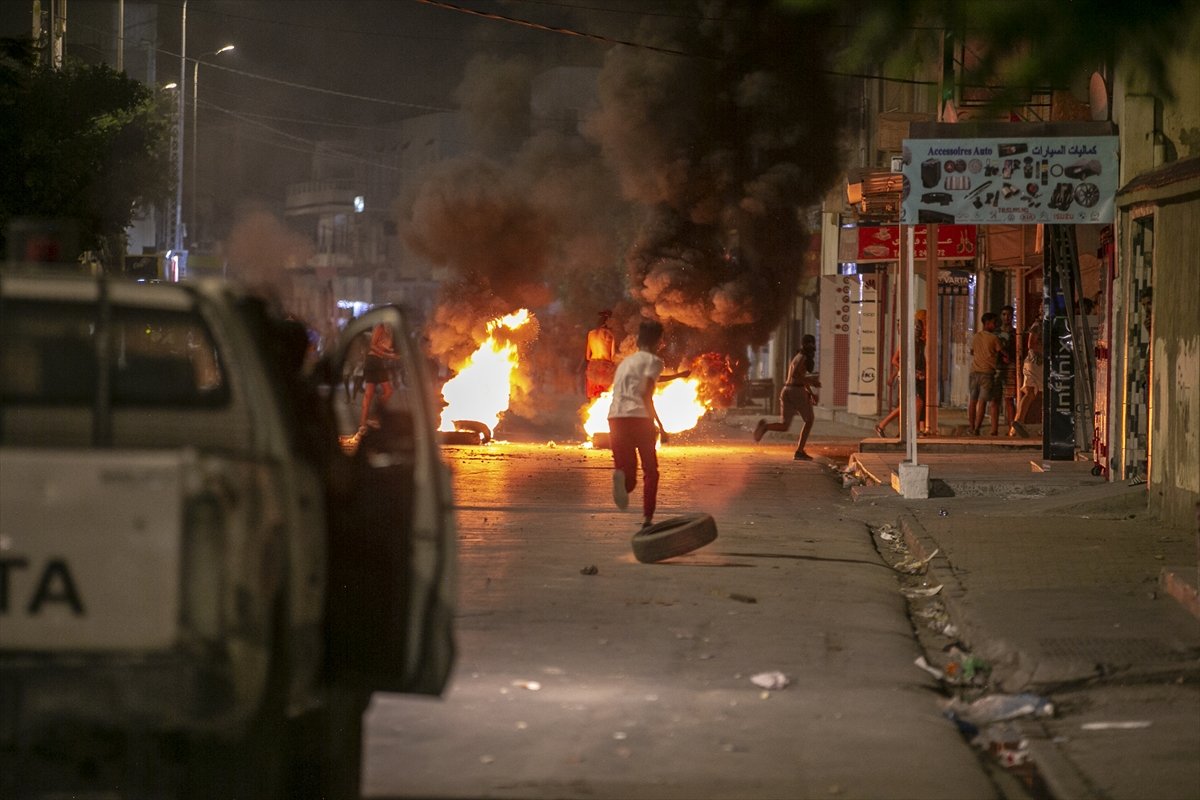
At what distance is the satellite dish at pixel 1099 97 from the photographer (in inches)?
676

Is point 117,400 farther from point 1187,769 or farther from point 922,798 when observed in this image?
point 1187,769

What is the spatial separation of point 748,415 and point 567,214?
256 inches

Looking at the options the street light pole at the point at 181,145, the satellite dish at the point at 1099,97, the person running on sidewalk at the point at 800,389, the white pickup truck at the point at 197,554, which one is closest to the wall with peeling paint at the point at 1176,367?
the satellite dish at the point at 1099,97

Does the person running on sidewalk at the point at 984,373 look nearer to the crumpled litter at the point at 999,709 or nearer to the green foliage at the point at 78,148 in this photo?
the green foliage at the point at 78,148

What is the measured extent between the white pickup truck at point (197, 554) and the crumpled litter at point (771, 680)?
9.01 ft

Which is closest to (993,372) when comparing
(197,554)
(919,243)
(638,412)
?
(919,243)

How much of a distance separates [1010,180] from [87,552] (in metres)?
14.1

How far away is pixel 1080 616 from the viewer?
361 inches

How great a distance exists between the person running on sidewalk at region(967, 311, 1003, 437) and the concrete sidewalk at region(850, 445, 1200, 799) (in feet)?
21.1

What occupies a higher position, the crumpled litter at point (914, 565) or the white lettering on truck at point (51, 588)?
the white lettering on truck at point (51, 588)

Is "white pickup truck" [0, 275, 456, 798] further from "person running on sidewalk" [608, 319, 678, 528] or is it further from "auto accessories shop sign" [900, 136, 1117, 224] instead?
"auto accessories shop sign" [900, 136, 1117, 224]

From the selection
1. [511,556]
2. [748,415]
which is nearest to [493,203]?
[748,415]

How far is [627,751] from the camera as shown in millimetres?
6289

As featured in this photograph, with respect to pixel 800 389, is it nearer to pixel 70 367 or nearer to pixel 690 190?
pixel 690 190
